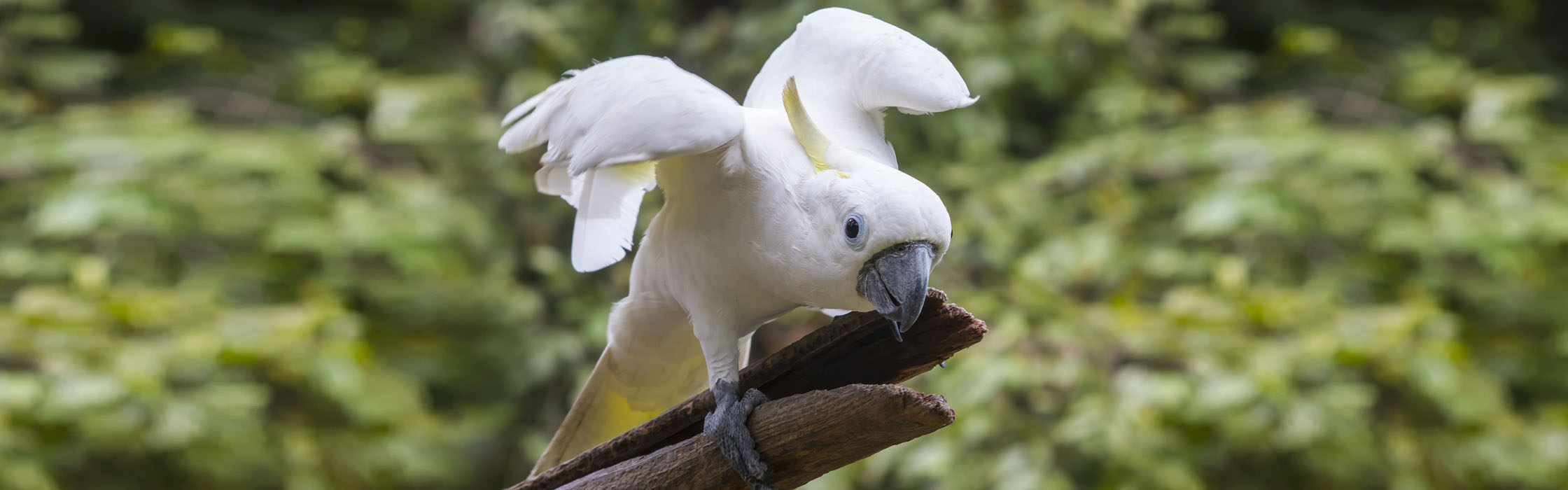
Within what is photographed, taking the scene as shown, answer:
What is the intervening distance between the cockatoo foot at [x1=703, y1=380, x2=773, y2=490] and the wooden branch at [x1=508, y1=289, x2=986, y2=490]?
0.6 inches

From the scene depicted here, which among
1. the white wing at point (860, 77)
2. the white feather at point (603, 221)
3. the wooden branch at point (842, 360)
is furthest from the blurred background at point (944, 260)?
the white feather at point (603, 221)

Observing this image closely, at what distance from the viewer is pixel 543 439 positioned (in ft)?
8.84

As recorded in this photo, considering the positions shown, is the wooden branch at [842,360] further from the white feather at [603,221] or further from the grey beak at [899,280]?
the white feather at [603,221]

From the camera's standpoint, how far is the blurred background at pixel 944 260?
2.23 meters

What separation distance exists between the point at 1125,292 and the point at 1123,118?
57 centimetres

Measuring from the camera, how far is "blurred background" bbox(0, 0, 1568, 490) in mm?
2234

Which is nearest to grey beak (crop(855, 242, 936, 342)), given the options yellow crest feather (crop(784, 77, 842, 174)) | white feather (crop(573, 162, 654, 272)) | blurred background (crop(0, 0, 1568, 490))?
yellow crest feather (crop(784, 77, 842, 174))

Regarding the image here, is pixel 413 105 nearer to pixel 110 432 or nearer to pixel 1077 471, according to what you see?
pixel 110 432

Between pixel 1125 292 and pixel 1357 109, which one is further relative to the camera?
pixel 1357 109

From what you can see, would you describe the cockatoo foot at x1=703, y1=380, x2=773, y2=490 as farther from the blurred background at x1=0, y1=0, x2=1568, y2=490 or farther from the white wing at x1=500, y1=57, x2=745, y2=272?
the blurred background at x1=0, y1=0, x2=1568, y2=490

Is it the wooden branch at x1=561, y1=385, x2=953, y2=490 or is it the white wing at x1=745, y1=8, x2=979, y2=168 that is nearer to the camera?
the wooden branch at x1=561, y1=385, x2=953, y2=490

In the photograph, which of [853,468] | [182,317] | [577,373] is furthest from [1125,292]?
[182,317]

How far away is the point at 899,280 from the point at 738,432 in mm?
275

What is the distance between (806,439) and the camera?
3.42 ft
